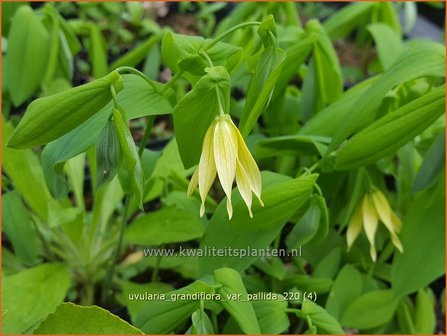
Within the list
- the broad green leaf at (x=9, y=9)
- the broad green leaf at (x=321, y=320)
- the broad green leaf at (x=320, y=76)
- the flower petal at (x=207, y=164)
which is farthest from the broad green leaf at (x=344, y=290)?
the broad green leaf at (x=9, y=9)

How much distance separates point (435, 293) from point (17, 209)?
2.08 feet

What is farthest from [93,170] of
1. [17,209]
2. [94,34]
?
[94,34]

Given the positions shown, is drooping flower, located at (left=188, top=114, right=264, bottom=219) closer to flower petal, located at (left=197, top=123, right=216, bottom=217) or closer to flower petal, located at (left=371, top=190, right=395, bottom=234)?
flower petal, located at (left=197, top=123, right=216, bottom=217)

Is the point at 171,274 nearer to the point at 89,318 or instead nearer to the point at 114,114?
the point at 89,318

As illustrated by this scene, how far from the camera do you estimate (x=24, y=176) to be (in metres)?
0.82

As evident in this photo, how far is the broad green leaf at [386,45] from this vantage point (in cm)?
95

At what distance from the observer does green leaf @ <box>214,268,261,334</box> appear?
58 centimetres

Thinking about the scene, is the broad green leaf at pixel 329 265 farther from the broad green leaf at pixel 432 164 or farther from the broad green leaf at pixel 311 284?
the broad green leaf at pixel 432 164

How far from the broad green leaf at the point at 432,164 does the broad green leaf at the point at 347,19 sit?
42 cm

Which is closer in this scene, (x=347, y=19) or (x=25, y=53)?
(x=25, y=53)

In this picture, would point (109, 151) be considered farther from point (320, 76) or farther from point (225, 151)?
point (320, 76)

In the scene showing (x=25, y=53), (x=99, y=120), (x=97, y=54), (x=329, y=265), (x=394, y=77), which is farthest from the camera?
(x=97, y=54)

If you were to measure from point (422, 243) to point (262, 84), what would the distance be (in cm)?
36

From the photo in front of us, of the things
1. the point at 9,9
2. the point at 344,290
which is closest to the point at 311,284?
the point at 344,290
